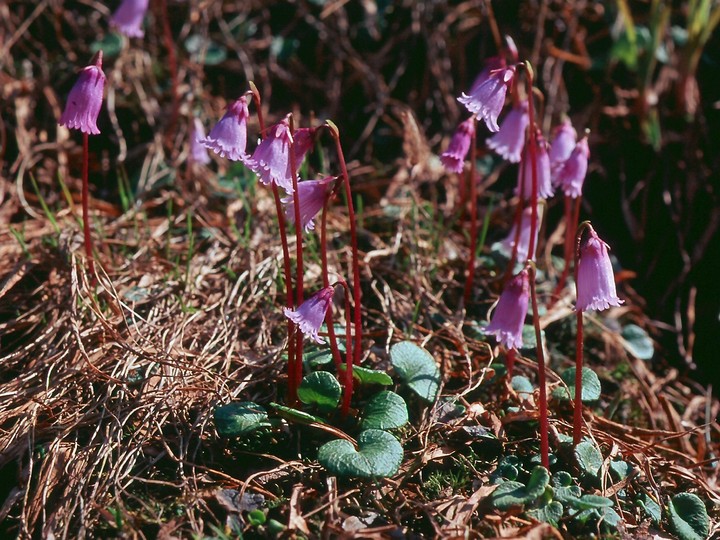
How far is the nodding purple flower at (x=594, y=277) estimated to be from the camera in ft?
6.35

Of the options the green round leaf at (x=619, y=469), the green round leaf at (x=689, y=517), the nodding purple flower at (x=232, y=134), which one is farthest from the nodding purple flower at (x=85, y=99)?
the green round leaf at (x=689, y=517)

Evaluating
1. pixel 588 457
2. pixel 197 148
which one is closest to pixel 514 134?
pixel 588 457

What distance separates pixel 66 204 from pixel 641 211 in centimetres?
245

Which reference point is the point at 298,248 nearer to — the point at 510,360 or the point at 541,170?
the point at 510,360

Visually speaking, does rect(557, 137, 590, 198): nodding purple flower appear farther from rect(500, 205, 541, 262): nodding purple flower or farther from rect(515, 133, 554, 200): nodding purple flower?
rect(500, 205, 541, 262): nodding purple flower

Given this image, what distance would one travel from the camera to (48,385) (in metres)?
2.27

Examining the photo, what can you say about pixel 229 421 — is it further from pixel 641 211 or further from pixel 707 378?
pixel 641 211

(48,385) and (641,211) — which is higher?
(48,385)

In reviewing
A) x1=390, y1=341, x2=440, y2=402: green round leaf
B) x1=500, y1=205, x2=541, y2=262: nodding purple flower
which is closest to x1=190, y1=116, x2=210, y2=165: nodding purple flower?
x1=500, y1=205, x2=541, y2=262: nodding purple flower

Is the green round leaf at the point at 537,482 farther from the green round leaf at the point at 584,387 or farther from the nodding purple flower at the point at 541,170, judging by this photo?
the nodding purple flower at the point at 541,170

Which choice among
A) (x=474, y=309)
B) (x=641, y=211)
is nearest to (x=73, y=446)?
(x=474, y=309)

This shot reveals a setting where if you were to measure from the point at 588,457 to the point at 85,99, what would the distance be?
1.70m

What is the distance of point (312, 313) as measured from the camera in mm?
1985

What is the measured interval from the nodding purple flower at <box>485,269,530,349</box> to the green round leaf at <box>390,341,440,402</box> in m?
0.34
